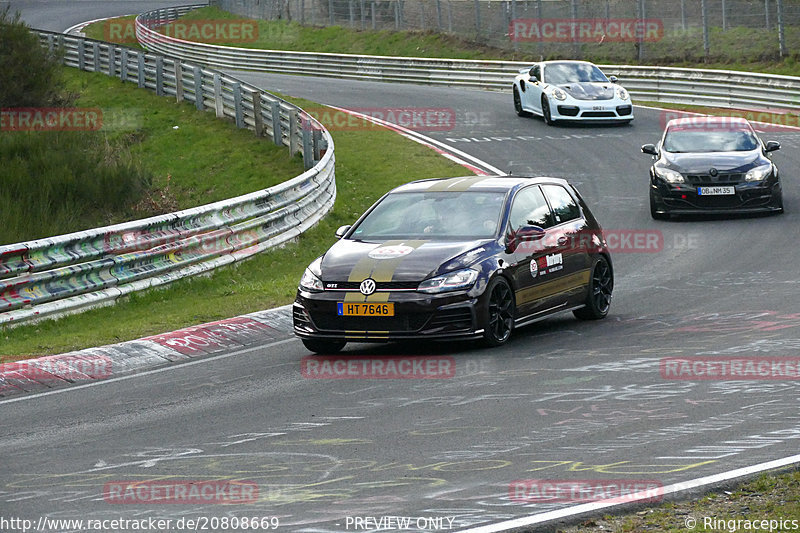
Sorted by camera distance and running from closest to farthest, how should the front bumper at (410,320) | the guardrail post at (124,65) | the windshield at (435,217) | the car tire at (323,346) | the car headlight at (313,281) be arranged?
the front bumper at (410,320) → the car headlight at (313,281) → the car tire at (323,346) → the windshield at (435,217) → the guardrail post at (124,65)

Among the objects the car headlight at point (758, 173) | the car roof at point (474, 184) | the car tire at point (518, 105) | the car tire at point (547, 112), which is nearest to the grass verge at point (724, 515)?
the car roof at point (474, 184)

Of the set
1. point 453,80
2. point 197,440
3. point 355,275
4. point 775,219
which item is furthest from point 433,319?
point 453,80

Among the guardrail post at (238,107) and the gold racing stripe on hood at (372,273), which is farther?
the guardrail post at (238,107)

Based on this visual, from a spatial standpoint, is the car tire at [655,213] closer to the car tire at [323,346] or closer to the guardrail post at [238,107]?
the car tire at [323,346]

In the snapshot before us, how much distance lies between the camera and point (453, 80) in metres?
41.9

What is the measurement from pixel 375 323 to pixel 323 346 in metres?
0.80

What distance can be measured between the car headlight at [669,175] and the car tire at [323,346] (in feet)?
33.3

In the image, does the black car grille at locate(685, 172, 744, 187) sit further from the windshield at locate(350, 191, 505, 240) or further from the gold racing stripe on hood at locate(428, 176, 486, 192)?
the windshield at locate(350, 191, 505, 240)

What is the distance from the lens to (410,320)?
10.7 meters

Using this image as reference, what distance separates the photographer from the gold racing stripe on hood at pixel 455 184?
12.5m

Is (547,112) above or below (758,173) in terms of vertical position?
below

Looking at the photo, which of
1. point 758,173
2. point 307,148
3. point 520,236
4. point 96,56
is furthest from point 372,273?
point 96,56

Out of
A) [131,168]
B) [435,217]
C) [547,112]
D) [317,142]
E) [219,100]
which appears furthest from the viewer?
[547,112]

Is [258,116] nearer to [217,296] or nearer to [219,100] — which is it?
[219,100]
